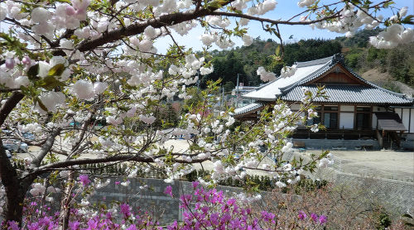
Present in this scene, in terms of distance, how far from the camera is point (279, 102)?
415cm

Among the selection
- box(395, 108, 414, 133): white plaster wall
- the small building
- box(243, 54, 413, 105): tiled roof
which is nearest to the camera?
the small building

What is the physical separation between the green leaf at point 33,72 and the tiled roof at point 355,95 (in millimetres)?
16369

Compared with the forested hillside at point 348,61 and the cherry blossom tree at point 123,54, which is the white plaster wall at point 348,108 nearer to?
the cherry blossom tree at point 123,54

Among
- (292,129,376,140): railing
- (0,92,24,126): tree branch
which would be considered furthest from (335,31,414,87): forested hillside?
(0,92,24,126): tree branch

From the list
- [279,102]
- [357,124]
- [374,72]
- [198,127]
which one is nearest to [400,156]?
[357,124]

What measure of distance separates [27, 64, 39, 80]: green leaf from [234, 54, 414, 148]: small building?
15756mm

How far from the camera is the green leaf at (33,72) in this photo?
94 cm

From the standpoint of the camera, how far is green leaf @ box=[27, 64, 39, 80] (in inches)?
37.1

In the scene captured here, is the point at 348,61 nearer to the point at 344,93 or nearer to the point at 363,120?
the point at 363,120

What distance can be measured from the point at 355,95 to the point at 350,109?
869mm

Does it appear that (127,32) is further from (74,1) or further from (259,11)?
(259,11)

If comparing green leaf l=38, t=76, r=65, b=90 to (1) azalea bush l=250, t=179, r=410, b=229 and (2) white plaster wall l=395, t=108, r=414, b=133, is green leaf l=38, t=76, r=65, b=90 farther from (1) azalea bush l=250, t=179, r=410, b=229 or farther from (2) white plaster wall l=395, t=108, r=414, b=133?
(2) white plaster wall l=395, t=108, r=414, b=133

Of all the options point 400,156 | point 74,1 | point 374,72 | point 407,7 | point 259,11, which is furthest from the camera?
point 374,72

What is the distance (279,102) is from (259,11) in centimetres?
229
